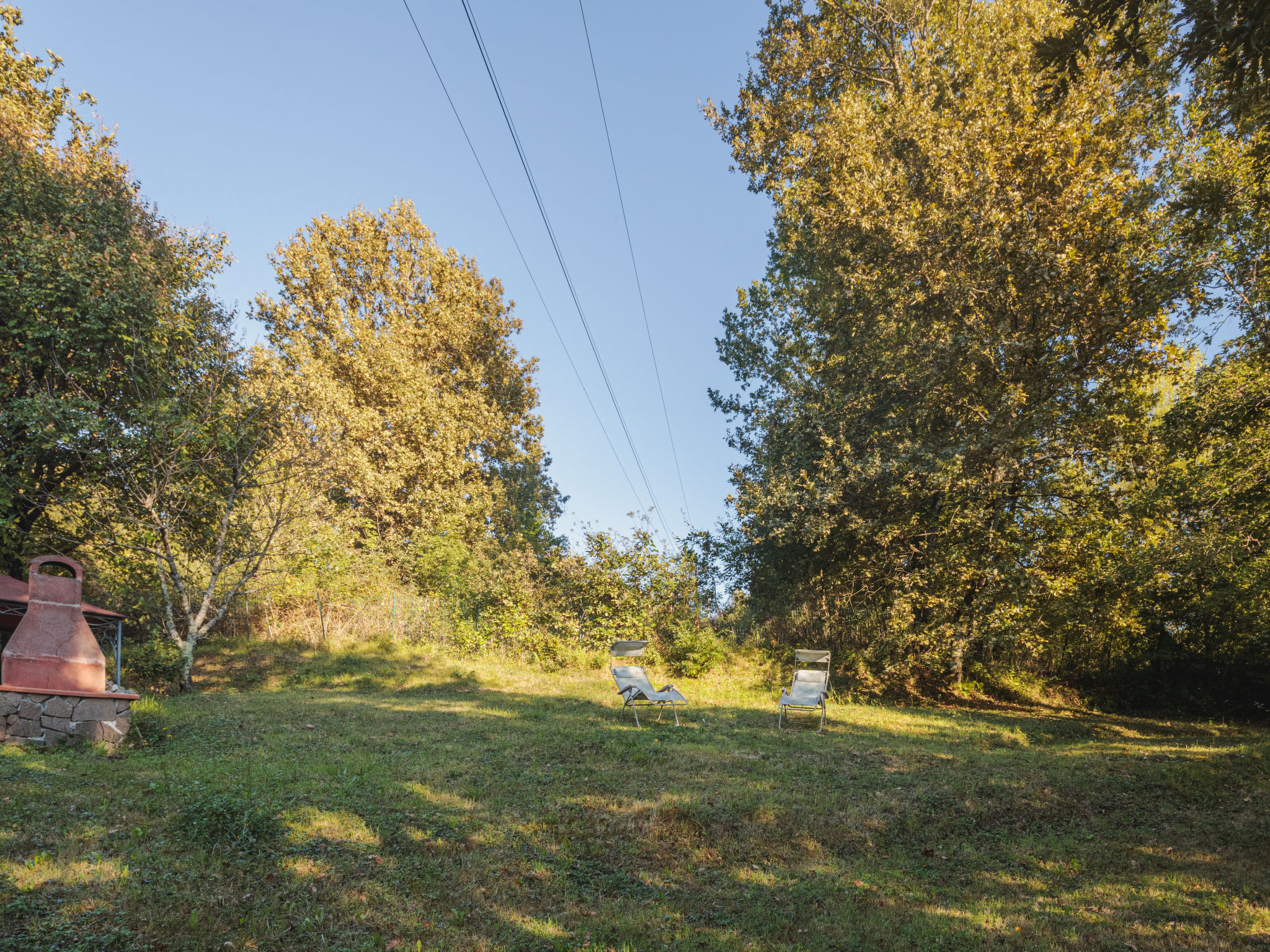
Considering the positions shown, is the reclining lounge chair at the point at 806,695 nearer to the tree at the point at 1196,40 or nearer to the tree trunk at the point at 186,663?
the tree at the point at 1196,40

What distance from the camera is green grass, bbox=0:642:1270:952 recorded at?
3.49 metres

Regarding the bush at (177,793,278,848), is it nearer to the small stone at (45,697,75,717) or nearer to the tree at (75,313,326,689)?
the small stone at (45,697,75,717)

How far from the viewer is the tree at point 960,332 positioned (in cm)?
1134

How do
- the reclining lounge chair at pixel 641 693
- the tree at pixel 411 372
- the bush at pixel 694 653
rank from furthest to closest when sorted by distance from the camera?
1. the tree at pixel 411 372
2. the bush at pixel 694 653
3. the reclining lounge chair at pixel 641 693

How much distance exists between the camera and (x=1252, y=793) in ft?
20.2

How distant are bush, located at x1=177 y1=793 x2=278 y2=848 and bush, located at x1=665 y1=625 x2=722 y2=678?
10.4 meters

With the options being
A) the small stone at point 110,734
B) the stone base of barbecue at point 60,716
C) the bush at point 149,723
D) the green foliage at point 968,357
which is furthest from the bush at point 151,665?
the green foliage at point 968,357

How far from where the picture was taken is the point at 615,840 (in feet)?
15.9

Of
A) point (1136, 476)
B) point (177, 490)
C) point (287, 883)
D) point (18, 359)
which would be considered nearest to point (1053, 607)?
point (1136, 476)

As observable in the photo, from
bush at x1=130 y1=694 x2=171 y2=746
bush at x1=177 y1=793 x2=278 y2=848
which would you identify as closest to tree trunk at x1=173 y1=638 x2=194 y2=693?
bush at x1=130 y1=694 x2=171 y2=746

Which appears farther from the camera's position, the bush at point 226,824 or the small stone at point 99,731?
the small stone at point 99,731

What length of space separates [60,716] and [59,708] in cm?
9

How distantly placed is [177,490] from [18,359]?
3.14 metres

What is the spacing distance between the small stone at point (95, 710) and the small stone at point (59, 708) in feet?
0.21
